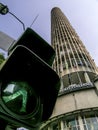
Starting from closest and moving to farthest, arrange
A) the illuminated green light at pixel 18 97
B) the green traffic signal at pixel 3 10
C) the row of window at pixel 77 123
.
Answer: the illuminated green light at pixel 18 97
the green traffic signal at pixel 3 10
the row of window at pixel 77 123

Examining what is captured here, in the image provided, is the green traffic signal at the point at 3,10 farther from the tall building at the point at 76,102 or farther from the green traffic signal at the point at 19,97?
the tall building at the point at 76,102

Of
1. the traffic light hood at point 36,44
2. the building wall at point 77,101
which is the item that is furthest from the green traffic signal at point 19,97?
the building wall at point 77,101

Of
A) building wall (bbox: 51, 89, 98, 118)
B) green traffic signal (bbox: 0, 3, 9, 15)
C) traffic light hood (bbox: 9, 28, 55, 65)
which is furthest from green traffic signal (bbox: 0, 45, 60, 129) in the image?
building wall (bbox: 51, 89, 98, 118)

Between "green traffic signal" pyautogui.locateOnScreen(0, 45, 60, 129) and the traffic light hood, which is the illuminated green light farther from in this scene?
the traffic light hood

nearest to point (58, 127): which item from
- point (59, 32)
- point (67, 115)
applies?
point (67, 115)

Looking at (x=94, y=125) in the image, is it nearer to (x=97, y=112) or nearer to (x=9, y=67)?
(x=97, y=112)

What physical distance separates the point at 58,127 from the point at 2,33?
54.0ft

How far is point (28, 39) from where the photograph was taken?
1.82 meters

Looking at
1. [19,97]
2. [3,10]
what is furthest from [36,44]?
[3,10]

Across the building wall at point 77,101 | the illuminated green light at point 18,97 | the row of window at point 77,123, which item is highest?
the building wall at point 77,101

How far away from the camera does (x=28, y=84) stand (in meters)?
1.61

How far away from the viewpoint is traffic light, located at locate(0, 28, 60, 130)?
4.39 ft

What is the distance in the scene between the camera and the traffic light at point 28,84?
134 cm

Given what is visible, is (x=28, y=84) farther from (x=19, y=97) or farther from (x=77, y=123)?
(x=77, y=123)
